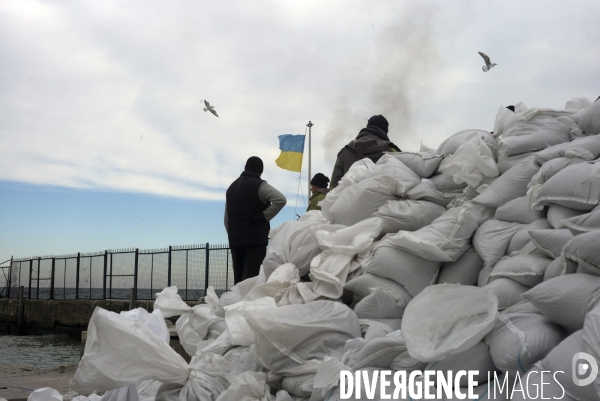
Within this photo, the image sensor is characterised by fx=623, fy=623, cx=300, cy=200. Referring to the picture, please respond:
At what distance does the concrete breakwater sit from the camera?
13024mm

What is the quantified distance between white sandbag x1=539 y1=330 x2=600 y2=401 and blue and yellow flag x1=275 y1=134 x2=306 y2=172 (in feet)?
35.5

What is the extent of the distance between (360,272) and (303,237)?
525mm

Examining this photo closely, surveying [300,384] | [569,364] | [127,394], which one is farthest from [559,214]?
[127,394]

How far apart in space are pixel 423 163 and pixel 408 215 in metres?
0.44

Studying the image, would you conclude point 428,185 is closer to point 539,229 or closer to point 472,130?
point 472,130

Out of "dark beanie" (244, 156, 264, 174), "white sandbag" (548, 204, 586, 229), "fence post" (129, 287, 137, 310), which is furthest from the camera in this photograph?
"fence post" (129, 287, 137, 310)

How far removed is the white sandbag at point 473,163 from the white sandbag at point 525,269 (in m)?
0.63

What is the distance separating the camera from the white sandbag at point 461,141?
10.5 feet

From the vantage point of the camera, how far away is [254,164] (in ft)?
17.4

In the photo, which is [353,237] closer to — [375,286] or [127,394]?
[375,286]

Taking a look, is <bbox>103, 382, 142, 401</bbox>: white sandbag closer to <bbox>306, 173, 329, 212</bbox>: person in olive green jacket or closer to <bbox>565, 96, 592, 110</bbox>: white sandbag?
<bbox>565, 96, 592, 110</bbox>: white sandbag

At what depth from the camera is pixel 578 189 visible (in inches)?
91.5

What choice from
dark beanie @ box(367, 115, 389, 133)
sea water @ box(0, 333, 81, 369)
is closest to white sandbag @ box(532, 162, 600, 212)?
dark beanie @ box(367, 115, 389, 133)

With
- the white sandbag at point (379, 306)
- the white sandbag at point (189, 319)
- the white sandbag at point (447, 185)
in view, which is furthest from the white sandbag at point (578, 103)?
the white sandbag at point (189, 319)
